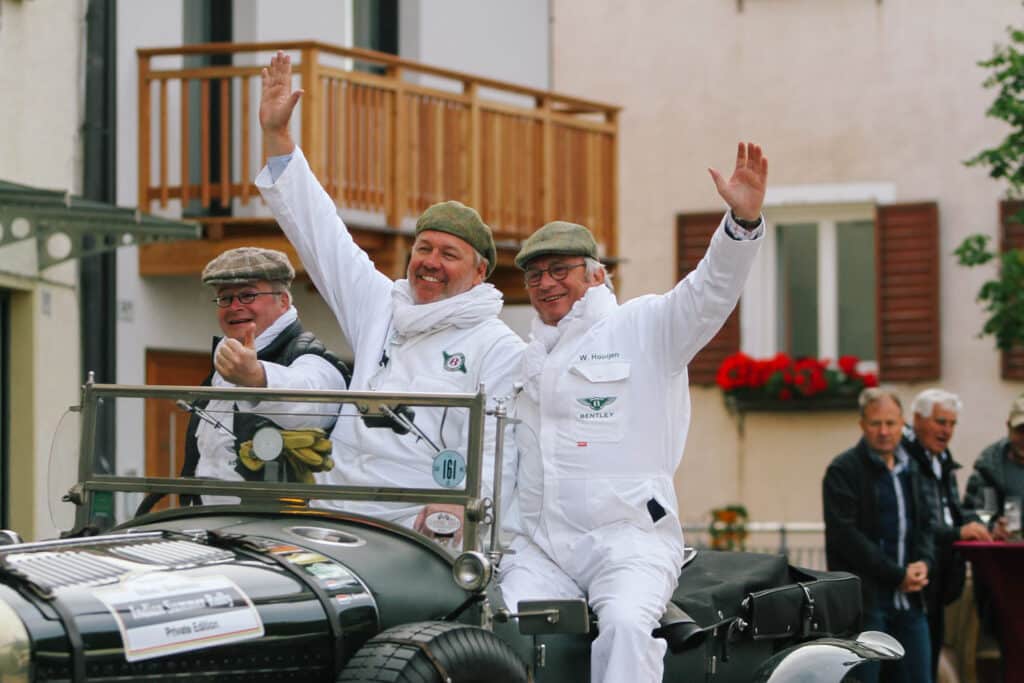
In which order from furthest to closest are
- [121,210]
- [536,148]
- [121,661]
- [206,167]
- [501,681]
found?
[536,148] < [206,167] < [121,210] < [501,681] < [121,661]

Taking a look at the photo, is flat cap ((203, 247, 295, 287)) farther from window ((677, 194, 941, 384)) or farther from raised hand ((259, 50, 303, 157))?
window ((677, 194, 941, 384))

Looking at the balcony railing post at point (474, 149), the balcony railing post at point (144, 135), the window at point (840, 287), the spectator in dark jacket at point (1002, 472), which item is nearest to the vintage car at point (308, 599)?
the spectator in dark jacket at point (1002, 472)

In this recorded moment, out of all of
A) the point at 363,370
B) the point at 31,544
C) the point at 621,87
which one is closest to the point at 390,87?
the point at 621,87

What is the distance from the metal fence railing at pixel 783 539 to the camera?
1783 cm

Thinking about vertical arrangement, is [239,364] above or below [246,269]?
below

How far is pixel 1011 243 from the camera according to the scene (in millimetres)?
18969

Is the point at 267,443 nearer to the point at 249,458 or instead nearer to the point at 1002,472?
the point at 249,458

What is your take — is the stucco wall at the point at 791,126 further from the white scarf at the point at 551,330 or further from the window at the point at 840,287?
the white scarf at the point at 551,330

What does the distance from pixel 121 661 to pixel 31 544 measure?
72cm

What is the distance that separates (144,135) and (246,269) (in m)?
8.05

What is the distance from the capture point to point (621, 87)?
20.9 m

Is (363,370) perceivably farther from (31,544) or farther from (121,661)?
(121,661)

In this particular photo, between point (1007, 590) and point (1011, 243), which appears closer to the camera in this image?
point (1007, 590)

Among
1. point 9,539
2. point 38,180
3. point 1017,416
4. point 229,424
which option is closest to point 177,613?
point 9,539
